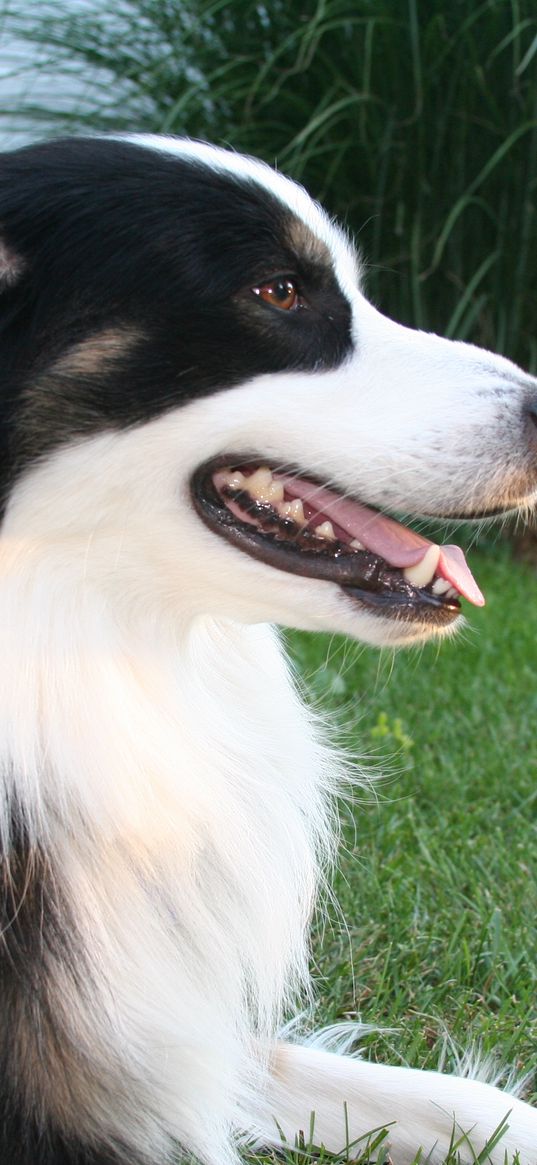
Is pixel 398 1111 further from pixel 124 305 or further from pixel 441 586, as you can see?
pixel 124 305

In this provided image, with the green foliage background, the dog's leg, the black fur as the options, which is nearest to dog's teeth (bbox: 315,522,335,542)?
the black fur

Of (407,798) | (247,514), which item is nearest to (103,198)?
(247,514)

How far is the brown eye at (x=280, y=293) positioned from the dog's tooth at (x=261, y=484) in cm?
26

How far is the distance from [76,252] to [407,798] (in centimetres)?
175

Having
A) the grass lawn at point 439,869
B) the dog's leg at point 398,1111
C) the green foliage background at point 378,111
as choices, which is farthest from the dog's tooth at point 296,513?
the green foliage background at point 378,111

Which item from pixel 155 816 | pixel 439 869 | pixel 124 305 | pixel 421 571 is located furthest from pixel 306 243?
pixel 439 869

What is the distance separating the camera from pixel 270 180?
2.14 meters

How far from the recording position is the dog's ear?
1972 mm

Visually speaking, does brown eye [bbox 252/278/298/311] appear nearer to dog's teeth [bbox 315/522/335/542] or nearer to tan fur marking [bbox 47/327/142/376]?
tan fur marking [bbox 47/327/142/376]

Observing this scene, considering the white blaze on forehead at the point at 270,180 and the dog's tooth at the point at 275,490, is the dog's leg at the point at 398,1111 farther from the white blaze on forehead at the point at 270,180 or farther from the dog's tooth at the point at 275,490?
the white blaze on forehead at the point at 270,180

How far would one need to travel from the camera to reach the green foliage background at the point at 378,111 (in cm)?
634

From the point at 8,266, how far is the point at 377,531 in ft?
2.24

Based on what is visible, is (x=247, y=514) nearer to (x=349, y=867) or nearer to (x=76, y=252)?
(x=76, y=252)

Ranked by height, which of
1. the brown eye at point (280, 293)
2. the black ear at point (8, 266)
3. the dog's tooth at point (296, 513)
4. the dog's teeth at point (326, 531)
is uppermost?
the brown eye at point (280, 293)
